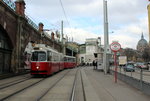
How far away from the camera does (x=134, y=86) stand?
13.1m

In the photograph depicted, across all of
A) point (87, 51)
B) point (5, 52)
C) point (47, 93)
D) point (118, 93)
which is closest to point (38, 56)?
point (5, 52)

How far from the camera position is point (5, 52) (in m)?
20.9

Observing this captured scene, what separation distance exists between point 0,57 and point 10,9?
15.7 feet

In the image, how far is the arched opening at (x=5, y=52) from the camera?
791 inches

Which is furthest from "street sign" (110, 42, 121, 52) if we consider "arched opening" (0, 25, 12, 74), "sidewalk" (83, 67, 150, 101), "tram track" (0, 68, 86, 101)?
"arched opening" (0, 25, 12, 74)

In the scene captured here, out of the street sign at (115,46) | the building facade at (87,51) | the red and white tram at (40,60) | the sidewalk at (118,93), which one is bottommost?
the sidewalk at (118,93)

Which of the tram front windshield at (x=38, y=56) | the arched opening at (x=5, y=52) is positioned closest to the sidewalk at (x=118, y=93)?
the tram front windshield at (x=38, y=56)

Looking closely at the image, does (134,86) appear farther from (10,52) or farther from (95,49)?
(95,49)

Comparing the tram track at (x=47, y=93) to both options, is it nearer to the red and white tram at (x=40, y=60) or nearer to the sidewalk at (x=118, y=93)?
the sidewalk at (x=118, y=93)

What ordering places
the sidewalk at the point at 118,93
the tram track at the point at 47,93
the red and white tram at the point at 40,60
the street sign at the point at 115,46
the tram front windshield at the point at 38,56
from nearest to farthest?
1. the tram track at the point at 47,93
2. the sidewalk at the point at 118,93
3. the street sign at the point at 115,46
4. the red and white tram at the point at 40,60
5. the tram front windshield at the point at 38,56

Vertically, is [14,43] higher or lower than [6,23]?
lower

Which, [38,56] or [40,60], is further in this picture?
[38,56]

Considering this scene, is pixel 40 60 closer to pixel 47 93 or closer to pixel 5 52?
pixel 5 52

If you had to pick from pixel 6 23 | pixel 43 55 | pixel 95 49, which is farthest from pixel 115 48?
pixel 95 49
